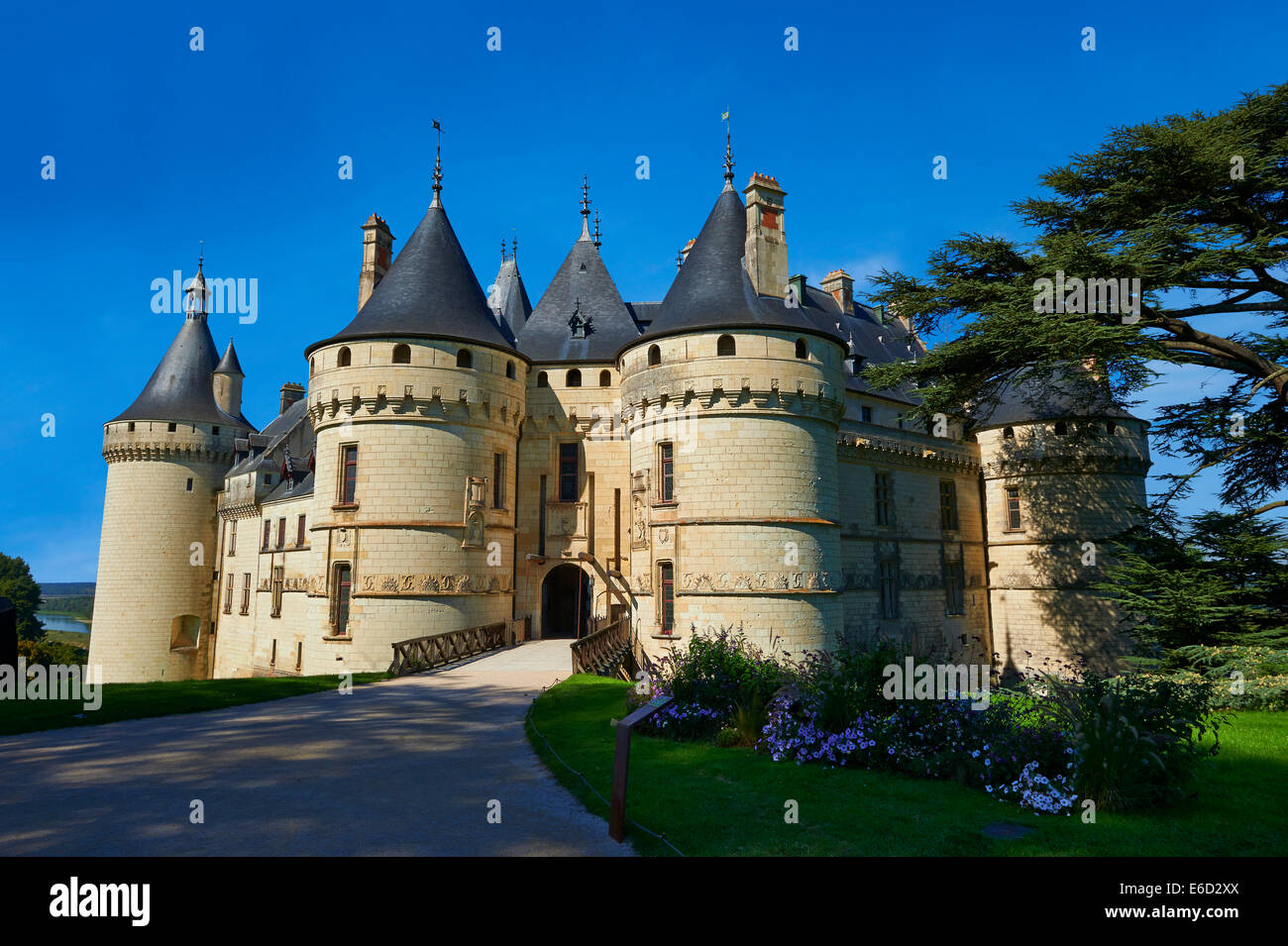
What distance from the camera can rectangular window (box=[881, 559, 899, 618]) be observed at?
27.2 meters

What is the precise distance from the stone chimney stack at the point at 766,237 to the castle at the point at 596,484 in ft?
0.28

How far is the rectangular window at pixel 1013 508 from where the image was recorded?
30.6m

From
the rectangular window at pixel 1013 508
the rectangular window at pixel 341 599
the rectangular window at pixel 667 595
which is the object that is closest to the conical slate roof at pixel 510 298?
the rectangular window at pixel 341 599

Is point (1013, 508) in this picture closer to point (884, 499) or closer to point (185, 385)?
point (884, 499)

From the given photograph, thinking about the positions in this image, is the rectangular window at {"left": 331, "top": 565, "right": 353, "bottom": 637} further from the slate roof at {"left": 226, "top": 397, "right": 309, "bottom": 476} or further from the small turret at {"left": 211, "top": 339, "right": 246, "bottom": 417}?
the small turret at {"left": 211, "top": 339, "right": 246, "bottom": 417}

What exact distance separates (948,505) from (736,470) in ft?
50.2

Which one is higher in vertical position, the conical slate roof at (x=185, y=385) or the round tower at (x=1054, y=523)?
the conical slate roof at (x=185, y=385)

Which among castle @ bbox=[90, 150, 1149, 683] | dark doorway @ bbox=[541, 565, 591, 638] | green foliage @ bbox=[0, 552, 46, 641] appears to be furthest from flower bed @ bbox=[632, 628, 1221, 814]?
green foliage @ bbox=[0, 552, 46, 641]

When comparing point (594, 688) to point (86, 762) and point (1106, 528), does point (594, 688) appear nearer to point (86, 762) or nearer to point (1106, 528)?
point (86, 762)

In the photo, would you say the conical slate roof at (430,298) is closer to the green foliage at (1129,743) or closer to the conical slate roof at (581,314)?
the conical slate roof at (581,314)

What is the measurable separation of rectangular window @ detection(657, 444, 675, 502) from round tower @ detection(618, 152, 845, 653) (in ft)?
0.11

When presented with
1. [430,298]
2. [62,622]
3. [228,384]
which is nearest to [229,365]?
[228,384]

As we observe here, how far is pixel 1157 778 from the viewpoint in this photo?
22.8 ft

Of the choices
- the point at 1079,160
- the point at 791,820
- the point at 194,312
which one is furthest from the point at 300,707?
the point at 194,312
